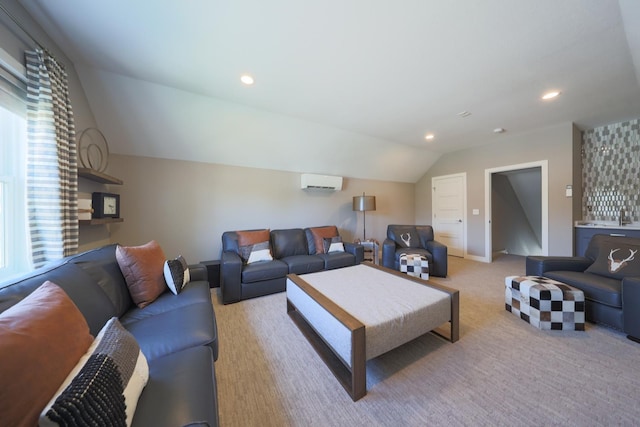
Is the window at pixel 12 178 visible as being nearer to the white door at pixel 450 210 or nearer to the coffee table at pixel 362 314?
the coffee table at pixel 362 314

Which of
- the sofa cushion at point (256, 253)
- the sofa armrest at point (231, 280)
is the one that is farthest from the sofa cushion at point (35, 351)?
the sofa cushion at point (256, 253)

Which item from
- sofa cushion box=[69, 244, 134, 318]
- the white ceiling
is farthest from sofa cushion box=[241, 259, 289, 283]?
the white ceiling

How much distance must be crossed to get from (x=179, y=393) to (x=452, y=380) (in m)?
1.57

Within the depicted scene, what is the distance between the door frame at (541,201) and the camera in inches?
142

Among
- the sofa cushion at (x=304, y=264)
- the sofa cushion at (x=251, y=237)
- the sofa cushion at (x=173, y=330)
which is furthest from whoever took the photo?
the sofa cushion at (x=251, y=237)

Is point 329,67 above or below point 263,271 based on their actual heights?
above

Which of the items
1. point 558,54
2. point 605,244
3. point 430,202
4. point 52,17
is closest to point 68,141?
point 52,17

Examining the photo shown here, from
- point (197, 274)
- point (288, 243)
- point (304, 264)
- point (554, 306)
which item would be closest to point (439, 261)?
point (554, 306)

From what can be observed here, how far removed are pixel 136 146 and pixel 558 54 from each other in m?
4.66

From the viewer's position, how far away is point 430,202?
539cm

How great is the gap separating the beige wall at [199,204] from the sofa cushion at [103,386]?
209cm

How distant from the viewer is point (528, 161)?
377 cm

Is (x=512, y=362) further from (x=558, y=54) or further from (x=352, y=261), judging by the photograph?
(x=558, y=54)

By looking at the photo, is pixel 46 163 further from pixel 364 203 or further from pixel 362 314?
pixel 364 203
